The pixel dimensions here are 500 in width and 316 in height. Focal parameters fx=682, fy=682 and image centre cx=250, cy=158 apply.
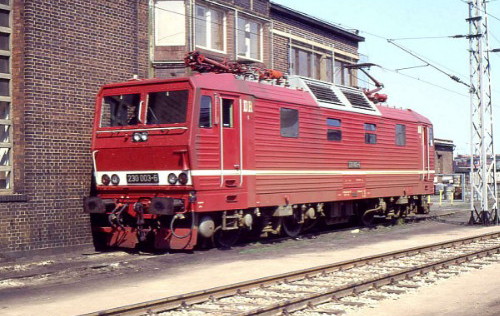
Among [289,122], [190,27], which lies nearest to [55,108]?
[190,27]

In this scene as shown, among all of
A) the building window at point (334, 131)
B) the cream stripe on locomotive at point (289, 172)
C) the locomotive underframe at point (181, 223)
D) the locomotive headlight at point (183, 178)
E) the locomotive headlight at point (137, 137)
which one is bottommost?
the locomotive underframe at point (181, 223)

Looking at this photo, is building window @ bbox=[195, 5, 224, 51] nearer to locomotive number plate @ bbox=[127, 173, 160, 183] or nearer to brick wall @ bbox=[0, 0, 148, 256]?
brick wall @ bbox=[0, 0, 148, 256]

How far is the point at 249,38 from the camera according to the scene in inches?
829

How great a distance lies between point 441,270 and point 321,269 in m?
2.21

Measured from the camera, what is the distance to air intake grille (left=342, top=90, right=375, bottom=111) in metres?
19.2

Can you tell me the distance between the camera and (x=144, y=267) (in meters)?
12.3

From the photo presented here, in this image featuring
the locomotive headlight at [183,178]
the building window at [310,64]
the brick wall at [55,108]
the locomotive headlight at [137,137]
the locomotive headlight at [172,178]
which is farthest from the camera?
the building window at [310,64]

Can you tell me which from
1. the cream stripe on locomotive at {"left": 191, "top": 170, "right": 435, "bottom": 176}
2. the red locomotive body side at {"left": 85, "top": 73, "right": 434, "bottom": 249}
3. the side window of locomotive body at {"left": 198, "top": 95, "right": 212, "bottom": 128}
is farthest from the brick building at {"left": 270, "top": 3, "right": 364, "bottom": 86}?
the side window of locomotive body at {"left": 198, "top": 95, "right": 212, "bottom": 128}

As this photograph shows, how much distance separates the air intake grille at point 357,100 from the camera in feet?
62.9

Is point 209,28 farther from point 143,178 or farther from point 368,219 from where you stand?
point 368,219

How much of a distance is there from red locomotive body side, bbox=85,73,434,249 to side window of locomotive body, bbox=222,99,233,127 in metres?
Answer: 0.02

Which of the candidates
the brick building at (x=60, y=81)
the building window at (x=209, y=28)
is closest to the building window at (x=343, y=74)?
the building window at (x=209, y=28)

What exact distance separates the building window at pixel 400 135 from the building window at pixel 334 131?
3850 mm

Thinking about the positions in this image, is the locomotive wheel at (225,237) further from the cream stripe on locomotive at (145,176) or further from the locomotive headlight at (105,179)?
the locomotive headlight at (105,179)
